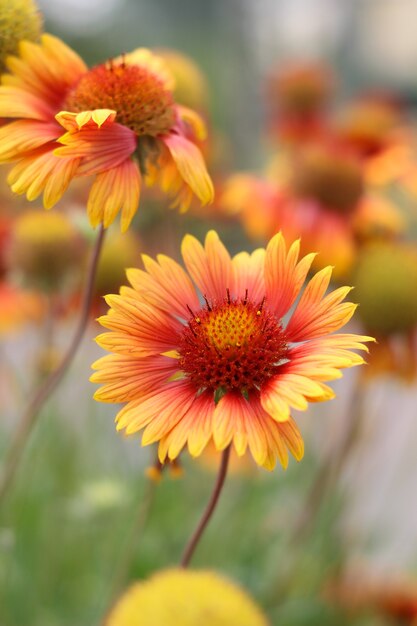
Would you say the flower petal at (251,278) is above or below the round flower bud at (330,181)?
below

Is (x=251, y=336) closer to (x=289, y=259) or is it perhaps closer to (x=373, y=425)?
(x=289, y=259)

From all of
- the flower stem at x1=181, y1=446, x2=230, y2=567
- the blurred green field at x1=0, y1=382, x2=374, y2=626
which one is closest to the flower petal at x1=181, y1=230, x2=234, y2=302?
the flower stem at x1=181, y1=446, x2=230, y2=567

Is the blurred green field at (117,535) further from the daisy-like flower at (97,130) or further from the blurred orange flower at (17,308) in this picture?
the daisy-like flower at (97,130)

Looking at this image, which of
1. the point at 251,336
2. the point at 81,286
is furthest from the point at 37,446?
the point at 251,336

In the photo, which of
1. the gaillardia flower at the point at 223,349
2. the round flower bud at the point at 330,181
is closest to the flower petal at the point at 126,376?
the gaillardia flower at the point at 223,349

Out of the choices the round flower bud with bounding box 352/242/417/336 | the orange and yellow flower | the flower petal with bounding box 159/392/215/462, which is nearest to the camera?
the flower petal with bounding box 159/392/215/462

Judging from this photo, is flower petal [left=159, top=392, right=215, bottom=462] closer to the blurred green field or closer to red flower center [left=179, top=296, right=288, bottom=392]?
red flower center [left=179, top=296, right=288, bottom=392]
